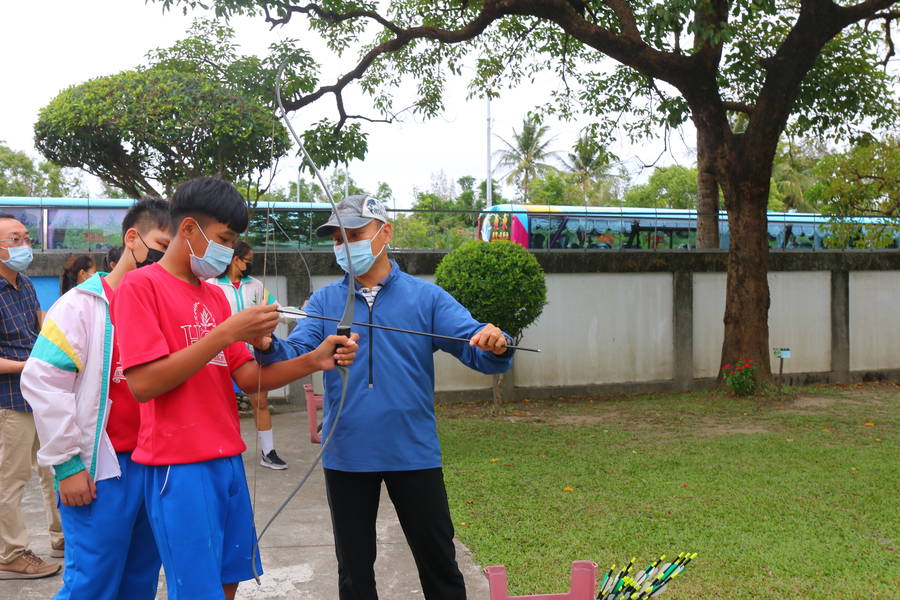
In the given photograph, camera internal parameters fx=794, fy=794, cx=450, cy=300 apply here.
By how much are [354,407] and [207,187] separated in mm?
901

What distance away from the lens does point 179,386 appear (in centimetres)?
217

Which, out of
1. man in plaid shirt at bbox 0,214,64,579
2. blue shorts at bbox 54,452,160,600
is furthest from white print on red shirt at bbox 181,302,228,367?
man in plaid shirt at bbox 0,214,64,579

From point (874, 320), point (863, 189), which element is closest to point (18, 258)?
point (863, 189)

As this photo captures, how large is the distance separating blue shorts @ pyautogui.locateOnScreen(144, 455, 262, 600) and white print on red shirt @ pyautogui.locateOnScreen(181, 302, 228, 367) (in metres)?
0.30

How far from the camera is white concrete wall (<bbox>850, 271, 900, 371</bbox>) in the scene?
39.0 ft

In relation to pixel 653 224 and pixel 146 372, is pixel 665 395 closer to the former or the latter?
pixel 653 224

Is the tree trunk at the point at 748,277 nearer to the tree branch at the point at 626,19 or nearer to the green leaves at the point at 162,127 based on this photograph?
the tree branch at the point at 626,19

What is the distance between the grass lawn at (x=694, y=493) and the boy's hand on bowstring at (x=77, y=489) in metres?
2.17

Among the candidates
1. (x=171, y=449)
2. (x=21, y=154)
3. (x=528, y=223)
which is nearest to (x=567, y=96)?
(x=528, y=223)

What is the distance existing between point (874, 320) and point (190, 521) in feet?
40.1

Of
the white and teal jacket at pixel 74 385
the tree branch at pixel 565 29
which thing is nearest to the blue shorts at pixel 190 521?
the white and teal jacket at pixel 74 385

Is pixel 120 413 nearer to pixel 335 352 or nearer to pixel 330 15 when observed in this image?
pixel 335 352

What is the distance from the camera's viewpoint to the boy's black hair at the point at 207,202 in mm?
2258

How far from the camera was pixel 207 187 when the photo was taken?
2264 millimetres
